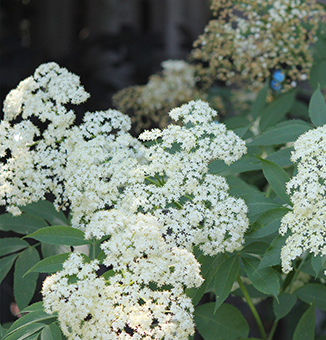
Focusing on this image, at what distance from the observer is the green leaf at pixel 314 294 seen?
1312 millimetres

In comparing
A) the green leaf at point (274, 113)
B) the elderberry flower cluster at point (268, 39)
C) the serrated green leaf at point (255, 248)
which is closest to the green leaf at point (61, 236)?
the serrated green leaf at point (255, 248)

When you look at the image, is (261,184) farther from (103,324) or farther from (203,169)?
(103,324)

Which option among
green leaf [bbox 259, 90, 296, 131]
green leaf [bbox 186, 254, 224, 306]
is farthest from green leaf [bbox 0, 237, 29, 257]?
green leaf [bbox 259, 90, 296, 131]

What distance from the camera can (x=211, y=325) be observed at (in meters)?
1.21

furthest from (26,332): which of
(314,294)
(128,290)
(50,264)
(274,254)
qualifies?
(314,294)

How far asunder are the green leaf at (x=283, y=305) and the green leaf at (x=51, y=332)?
2.32ft

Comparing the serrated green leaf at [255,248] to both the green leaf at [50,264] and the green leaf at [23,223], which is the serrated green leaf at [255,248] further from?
A: the green leaf at [23,223]

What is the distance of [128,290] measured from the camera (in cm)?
85

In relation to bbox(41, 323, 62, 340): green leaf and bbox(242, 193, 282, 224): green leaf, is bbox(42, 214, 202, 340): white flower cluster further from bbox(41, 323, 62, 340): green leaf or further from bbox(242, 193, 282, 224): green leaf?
bbox(242, 193, 282, 224): green leaf

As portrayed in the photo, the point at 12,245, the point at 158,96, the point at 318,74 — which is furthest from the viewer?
→ the point at 158,96

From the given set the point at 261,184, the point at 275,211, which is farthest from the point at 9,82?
the point at 275,211

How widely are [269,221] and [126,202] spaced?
1.13 feet

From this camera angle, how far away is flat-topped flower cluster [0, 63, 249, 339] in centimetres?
85

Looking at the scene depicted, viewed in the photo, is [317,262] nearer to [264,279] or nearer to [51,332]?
[264,279]
